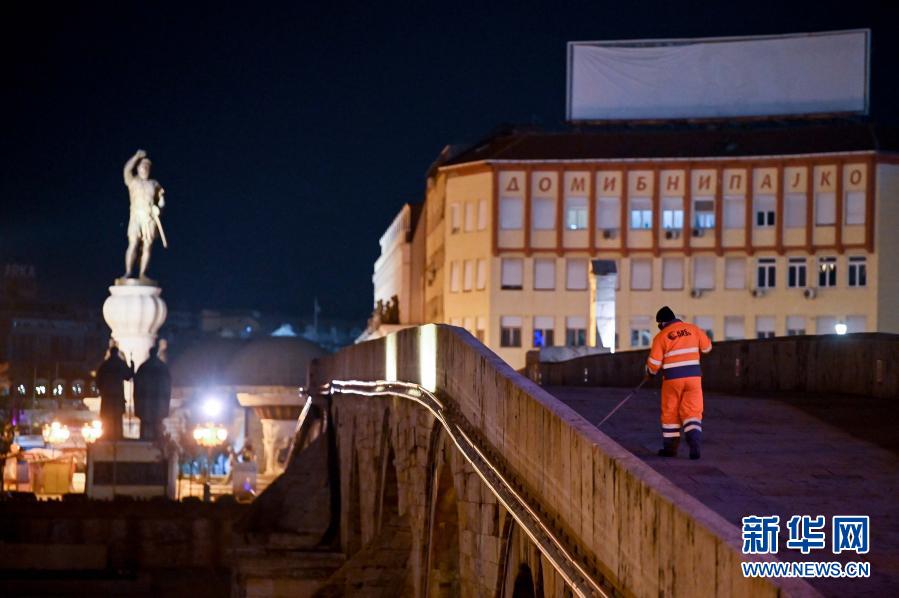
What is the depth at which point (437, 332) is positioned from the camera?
18.2 meters

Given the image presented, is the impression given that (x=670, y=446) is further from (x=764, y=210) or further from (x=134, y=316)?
(x=764, y=210)

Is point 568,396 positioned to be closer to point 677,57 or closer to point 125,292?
point 125,292

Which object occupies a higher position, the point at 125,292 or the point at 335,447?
the point at 125,292

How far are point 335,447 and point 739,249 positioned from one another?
3485 cm

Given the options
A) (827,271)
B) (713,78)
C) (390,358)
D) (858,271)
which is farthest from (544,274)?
(390,358)

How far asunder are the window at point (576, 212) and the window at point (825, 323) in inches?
376

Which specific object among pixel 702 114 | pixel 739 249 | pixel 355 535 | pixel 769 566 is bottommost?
pixel 355 535

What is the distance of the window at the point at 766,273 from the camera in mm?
65000

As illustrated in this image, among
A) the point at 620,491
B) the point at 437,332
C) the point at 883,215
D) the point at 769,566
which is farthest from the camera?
the point at 883,215

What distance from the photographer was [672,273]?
216 ft

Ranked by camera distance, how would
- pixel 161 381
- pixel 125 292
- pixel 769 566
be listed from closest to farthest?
pixel 769 566, pixel 161 381, pixel 125 292

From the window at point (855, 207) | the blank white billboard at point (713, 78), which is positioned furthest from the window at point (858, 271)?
the blank white billboard at point (713, 78)

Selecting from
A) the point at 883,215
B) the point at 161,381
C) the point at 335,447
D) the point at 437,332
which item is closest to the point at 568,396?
the point at 437,332

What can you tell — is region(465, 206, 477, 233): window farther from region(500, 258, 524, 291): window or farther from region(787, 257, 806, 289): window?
region(787, 257, 806, 289): window
